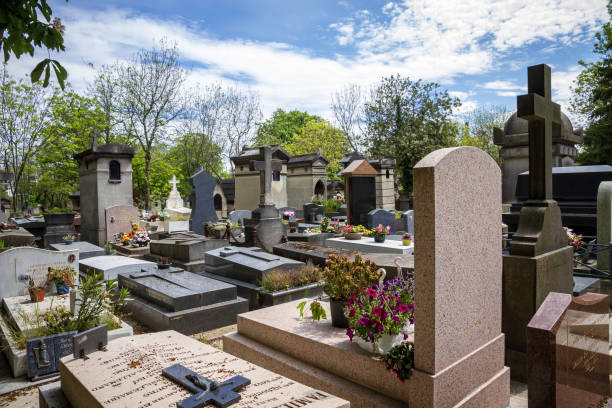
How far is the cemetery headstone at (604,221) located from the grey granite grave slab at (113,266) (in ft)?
25.0

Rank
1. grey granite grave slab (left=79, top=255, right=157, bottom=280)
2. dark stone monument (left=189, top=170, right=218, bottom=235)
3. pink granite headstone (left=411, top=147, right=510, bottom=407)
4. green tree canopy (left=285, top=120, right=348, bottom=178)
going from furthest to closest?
green tree canopy (left=285, top=120, right=348, bottom=178)
dark stone monument (left=189, top=170, right=218, bottom=235)
grey granite grave slab (left=79, top=255, right=157, bottom=280)
pink granite headstone (left=411, top=147, right=510, bottom=407)

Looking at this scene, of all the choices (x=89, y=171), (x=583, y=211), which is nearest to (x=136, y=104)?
(x=89, y=171)

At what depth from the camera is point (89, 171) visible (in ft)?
43.7

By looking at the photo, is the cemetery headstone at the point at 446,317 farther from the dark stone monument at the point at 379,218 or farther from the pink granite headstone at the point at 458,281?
the dark stone monument at the point at 379,218

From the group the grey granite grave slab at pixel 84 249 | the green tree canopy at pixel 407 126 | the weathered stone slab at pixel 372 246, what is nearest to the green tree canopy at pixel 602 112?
the green tree canopy at pixel 407 126

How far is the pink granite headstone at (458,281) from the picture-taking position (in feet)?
8.27

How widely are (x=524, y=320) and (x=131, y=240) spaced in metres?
10.4

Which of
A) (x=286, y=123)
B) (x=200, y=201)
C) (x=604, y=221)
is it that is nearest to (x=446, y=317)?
(x=604, y=221)

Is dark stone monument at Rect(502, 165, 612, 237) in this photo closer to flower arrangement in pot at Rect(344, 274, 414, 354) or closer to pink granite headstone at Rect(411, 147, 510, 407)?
pink granite headstone at Rect(411, 147, 510, 407)

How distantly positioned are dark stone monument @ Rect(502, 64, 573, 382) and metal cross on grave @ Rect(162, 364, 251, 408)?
9.46ft

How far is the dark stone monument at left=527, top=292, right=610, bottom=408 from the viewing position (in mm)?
2590

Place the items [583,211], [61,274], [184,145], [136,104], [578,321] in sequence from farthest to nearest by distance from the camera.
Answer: [184,145] < [136,104] < [583,211] < [61,274] < [578,321]

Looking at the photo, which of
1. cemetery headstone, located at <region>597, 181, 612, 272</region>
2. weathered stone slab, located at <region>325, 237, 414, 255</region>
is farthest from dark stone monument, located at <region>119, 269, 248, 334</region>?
cemetery headstone, located at <region>597, 181, 612, 272</region>

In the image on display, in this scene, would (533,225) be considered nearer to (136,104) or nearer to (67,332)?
(67,332)
